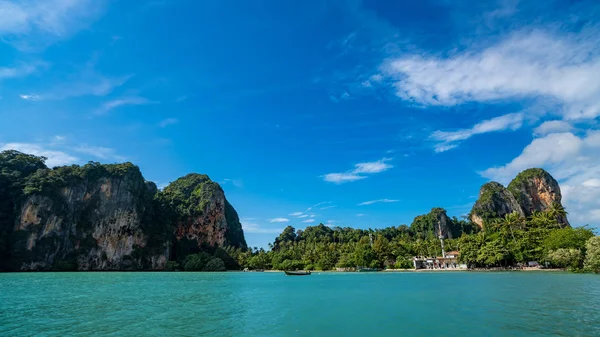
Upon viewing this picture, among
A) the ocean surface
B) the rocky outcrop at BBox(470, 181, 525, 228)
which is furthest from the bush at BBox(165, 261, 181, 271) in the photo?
the rocky outcrop at BBox(470, 181, 525, 228)

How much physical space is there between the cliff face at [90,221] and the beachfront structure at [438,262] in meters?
72.8

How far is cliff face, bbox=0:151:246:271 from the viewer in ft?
272

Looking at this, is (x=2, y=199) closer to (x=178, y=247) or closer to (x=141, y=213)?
(x=141, y=213)

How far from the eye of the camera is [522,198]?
394 feet

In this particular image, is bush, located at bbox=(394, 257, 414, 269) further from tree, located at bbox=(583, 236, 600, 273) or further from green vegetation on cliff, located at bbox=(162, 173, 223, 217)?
green vegetation on cliff, located at bbox=(162, 173, 223, 217)

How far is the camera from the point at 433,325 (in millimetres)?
13570

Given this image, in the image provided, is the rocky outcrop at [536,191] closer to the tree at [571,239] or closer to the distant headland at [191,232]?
the distant headland at [191,232]

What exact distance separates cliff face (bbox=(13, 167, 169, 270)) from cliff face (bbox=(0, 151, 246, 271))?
188mm

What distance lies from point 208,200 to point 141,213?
26.7 meters

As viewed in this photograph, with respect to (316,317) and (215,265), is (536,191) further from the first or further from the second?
(316,317)

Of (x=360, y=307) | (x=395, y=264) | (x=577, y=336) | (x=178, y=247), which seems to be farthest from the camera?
(x=178, y=247)

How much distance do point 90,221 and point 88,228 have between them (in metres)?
1.94

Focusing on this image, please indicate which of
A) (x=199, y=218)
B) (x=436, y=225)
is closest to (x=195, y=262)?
(x=199, y=218)

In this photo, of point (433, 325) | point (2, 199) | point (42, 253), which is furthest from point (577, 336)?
point (2, 199)
